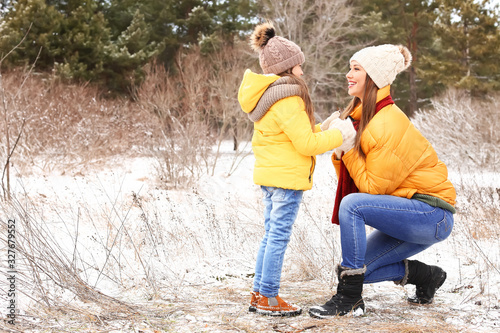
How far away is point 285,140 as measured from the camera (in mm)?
2838

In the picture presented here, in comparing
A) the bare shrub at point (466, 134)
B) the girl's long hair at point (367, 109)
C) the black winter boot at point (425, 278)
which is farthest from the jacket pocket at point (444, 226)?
the bare shrub at point (466, 134)

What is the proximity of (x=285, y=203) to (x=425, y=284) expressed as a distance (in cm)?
105

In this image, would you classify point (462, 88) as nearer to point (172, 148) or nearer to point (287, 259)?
point (172, 148)

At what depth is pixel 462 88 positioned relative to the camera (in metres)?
20.1

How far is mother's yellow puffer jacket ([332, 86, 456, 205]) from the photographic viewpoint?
2738 mm

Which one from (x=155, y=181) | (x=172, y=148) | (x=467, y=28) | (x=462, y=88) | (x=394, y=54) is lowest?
(x=155, y=181)

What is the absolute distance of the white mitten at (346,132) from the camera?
Result: 2.78m

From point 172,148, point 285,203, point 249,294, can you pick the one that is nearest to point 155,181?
point 172,148

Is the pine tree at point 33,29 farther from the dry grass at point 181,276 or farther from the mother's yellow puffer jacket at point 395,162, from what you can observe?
the mother's yellow puffer jacket at point 395,162

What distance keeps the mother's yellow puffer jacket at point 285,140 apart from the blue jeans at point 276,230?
8 cm

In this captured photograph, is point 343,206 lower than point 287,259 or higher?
higher

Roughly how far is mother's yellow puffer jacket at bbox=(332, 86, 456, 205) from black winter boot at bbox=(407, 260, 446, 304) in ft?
1.50

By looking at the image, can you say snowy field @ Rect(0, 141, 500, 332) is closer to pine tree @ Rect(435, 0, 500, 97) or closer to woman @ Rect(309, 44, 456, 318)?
woman @ Rect(309, 44, 456, 318)

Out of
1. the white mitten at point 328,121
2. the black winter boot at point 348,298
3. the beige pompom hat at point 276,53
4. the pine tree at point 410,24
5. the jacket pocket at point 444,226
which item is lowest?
the black winter boot at point 348,298
